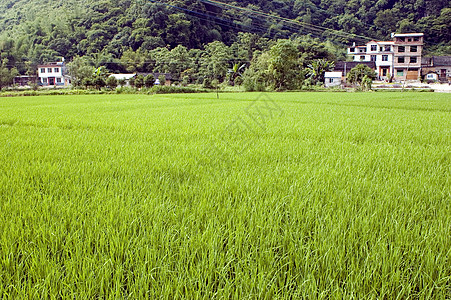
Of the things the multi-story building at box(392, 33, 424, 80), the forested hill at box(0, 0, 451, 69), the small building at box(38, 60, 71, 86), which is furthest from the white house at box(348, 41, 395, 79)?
the small building at box(38, 60, 71, 86)

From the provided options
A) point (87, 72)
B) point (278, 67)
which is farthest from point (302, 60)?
point (87, 72)

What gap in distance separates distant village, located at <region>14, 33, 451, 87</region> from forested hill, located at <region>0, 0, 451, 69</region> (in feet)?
10.8

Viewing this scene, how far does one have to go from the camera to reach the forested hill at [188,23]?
43.2m

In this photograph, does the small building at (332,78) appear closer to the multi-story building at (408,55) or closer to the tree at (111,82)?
the multi-story building at (408,55)

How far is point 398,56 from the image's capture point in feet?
128

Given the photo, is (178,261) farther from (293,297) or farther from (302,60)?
(302,60)

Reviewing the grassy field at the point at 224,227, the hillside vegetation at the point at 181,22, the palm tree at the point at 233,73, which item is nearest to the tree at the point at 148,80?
the palm tree at the point at 233,73

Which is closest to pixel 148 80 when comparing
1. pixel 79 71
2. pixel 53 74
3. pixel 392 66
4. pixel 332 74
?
pixel 79 71

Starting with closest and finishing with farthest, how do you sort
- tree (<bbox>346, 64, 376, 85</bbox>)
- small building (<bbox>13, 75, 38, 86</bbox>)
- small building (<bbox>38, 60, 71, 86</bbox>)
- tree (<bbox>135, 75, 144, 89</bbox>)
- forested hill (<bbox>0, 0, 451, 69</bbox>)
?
tree (<bbox>135, 75, 144, 89</bbox>)
tree (<bbox>346, 64, 376, 85</bbox>)
small building (<bbox>13, 75, 38, 86</bbox>)
small building (<bbox>38, 60, 71, 86</bbox>)
forested hill (<bbox>0, 0, 451, 69</bbox>)

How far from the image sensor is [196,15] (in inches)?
1932

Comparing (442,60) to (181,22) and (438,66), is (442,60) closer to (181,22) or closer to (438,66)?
(438,66)

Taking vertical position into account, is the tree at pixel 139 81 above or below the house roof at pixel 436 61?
below

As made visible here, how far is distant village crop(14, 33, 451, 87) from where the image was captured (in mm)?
37406

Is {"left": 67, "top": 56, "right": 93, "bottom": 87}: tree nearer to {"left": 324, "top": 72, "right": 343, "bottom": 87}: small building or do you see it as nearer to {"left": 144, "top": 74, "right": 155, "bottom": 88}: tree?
{"left": 144, "top": 74, "right": 155, "bottom": 88}: tree
